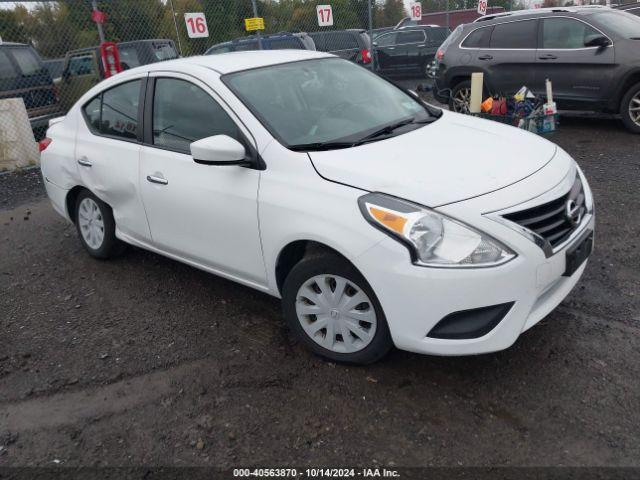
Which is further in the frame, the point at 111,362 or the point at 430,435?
the point at 111,362

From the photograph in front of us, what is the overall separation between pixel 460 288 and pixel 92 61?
10.4m

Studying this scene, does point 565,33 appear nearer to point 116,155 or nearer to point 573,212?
point 573,212

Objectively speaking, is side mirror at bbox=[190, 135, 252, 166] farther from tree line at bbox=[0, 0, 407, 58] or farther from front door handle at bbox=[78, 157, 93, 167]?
tree line at bbox=[0, 0, 407, 58]

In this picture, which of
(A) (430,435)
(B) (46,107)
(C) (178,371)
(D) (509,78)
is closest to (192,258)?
(C) (178,371)

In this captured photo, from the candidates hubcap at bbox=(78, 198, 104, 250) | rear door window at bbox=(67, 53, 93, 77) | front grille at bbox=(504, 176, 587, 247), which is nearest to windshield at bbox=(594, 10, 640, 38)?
front grille at bbox=(504, 176, 587, 247)

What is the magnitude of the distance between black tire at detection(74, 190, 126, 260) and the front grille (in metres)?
3.20

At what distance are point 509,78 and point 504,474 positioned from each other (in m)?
7.16

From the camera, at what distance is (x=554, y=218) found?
281 centimetres

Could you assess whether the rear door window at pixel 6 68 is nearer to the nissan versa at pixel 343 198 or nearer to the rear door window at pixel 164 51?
the rear door window at pixel 164 51

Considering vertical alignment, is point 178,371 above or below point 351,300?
below

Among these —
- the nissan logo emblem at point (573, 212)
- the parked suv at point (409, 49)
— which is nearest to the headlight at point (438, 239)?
the nissan logo emblem at point (573, 212)

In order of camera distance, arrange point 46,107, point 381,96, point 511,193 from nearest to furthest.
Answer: point 511,193 < point 381,96 < point 46,107

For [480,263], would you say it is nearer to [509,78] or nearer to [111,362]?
[111,362]

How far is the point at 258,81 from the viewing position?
3613 millimetres
